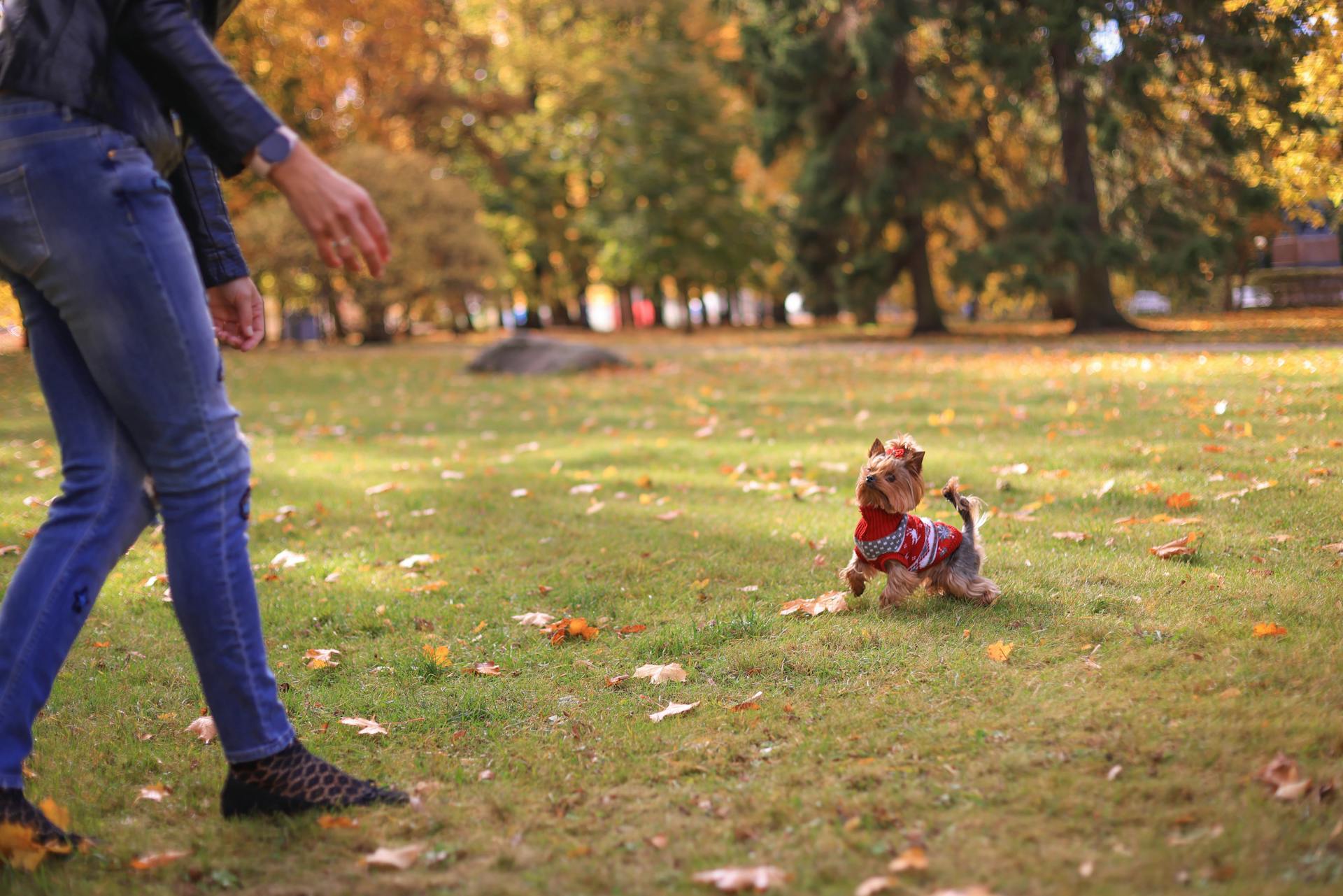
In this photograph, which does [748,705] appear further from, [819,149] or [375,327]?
[375,327]

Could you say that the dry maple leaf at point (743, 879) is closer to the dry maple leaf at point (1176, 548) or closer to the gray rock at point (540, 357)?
the dry maple leaf at point (1176, 548)

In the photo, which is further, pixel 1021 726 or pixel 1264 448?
pixel 1264 448

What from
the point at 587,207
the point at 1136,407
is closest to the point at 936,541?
the point at 1136,407

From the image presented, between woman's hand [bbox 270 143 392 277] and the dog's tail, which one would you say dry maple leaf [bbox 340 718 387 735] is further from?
the dog's tail

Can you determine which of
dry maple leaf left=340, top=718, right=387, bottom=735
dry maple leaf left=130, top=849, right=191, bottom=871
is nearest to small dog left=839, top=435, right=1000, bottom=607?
dry maple leaf left=340, top=718, right=387, bottom=735

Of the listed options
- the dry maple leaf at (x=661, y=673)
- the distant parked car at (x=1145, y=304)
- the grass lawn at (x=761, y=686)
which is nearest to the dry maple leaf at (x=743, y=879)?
the grass lawn at (x=761, y=686)

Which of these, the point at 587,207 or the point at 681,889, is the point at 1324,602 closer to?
the point at 681,889

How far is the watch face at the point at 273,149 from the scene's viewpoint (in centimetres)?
244

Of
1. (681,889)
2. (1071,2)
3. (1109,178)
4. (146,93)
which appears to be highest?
(1071,2)

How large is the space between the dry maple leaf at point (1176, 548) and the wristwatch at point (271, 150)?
3.81 m

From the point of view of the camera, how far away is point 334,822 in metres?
2.70

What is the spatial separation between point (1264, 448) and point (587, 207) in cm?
3230

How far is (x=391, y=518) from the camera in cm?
691

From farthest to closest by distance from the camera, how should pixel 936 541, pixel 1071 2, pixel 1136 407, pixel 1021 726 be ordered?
pixel 1071 2 < pixel 1136 407 < pixel 936 541 < pixel 1021 726
